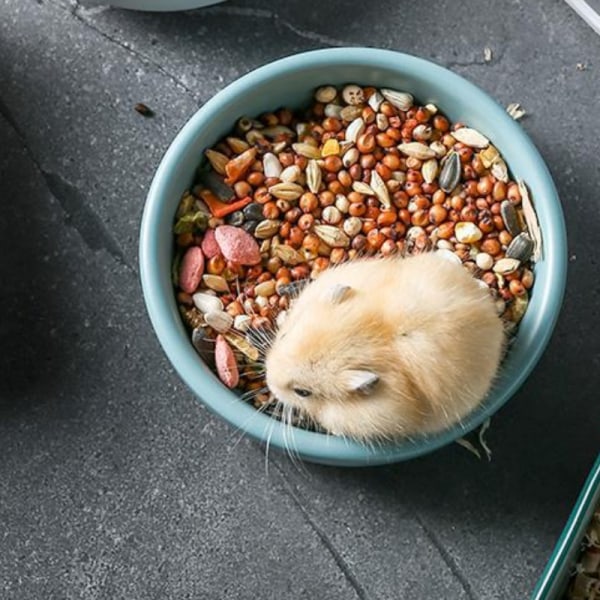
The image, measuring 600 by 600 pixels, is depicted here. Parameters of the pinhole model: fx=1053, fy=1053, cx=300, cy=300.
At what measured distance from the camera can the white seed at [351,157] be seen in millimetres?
1346

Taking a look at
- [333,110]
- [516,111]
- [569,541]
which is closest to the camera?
[569,541]

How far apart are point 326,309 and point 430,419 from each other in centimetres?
18

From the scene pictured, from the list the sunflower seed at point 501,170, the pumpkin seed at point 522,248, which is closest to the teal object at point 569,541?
the pumpkin seed at point 522,248

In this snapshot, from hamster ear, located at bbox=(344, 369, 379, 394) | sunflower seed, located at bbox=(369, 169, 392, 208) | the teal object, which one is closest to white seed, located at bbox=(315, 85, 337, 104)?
sunflower seed, located at bbox=(369, 169, 392, 208)

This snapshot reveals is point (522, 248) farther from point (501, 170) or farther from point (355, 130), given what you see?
point (355, 130)

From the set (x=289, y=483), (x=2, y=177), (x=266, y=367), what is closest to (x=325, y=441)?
(x=266, y=367)

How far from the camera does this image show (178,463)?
1.45m

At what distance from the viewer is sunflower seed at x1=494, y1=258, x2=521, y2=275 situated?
129 centimetres

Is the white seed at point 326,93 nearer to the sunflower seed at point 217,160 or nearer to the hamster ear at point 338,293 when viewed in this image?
the sunflower seed at point 217,160

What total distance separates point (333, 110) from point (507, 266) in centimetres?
30

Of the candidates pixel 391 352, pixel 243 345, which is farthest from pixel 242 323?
pixel 391 352

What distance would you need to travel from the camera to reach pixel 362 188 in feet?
4.42

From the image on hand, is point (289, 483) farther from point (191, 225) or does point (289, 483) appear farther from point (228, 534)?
point (191, 225)

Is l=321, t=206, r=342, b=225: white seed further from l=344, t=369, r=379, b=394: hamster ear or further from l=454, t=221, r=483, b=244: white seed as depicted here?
l=344, t=369, r=379, b=394: hamster ear
